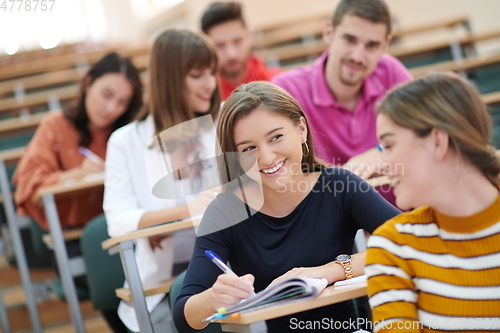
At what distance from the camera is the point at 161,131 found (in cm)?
198

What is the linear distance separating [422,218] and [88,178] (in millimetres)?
1594

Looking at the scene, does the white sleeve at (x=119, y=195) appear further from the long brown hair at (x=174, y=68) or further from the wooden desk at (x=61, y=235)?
the wooden desk at (x=61, y=235)

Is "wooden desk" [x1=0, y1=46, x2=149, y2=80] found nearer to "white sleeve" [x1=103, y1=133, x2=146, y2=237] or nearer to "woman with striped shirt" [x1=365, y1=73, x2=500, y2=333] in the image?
"white sleeve" [x1=103, y1=133, x2=146, y2=237]

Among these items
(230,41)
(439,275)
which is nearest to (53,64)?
(230,41)

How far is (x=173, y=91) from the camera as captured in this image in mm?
2008

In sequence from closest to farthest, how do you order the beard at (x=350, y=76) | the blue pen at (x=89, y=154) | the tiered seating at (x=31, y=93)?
the beard at (x=350, y=76) < the blue pen at (x=89, y=154) < the tiered seating at (x=31, y=93)

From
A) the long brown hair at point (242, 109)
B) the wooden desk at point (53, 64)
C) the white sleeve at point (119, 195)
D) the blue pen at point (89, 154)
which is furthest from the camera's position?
the wooden desk at point (53, 64)

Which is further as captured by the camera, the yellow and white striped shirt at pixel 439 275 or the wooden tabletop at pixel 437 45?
the wooden tabletop at pixel 437 45

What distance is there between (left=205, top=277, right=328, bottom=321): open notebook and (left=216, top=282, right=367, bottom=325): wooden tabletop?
0.02 m

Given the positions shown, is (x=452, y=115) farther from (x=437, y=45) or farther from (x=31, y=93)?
(x=31, y=93)

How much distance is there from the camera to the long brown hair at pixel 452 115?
952 millimetres

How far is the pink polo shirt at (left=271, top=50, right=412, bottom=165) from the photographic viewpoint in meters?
2.14

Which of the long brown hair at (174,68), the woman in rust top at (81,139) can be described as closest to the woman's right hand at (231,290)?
the long brown hair at (174,68)

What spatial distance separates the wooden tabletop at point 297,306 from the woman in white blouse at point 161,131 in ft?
3.01
